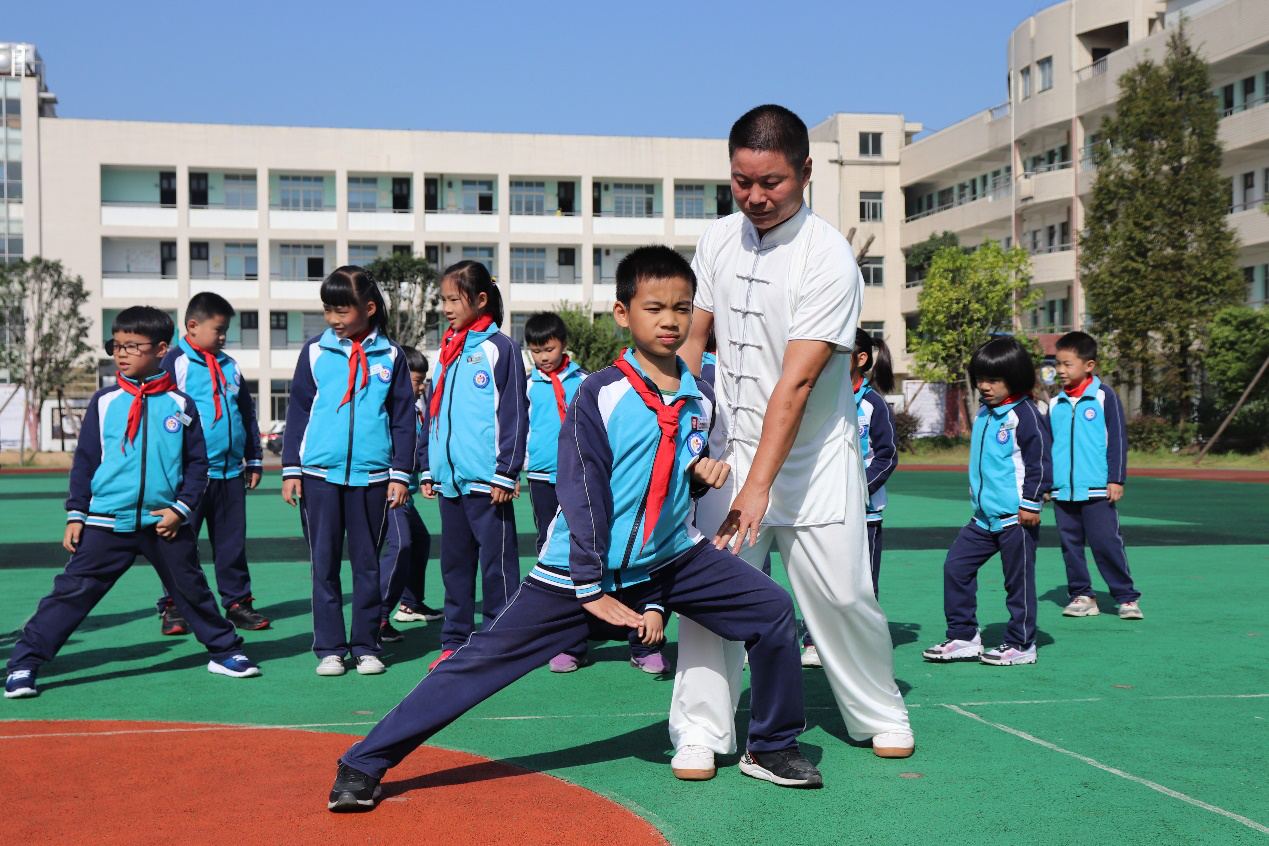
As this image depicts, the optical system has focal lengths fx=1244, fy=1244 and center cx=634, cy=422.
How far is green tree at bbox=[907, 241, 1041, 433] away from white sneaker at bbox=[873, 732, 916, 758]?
38.6 m

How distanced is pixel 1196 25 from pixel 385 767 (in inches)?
1653

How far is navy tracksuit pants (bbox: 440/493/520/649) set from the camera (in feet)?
19.3

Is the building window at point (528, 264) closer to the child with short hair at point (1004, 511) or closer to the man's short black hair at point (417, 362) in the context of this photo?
the man's short black hair at point (417, 362)

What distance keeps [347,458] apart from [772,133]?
2855mm

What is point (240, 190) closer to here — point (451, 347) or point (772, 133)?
point (451, 347)

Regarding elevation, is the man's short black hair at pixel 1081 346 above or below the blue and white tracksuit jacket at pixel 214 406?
above

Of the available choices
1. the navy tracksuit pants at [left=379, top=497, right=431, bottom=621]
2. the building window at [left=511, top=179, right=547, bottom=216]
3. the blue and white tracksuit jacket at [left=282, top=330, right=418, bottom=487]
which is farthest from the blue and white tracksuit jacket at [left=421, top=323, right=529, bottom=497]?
the building window at [left=511, top=179, right=547, bottom=216]

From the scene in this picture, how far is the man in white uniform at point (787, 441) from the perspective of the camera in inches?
153

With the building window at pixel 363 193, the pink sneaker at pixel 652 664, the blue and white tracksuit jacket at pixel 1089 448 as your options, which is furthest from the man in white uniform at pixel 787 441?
the building window at pixel 363 193

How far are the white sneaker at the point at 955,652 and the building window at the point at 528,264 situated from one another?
48.7 m

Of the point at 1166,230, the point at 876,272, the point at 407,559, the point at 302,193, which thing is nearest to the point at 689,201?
the point at 876,272

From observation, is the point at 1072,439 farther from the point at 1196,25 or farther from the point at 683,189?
the point at 683,189

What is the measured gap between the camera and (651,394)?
382 centimetres

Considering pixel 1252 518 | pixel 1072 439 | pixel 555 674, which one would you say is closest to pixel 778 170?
pixel 555 674
